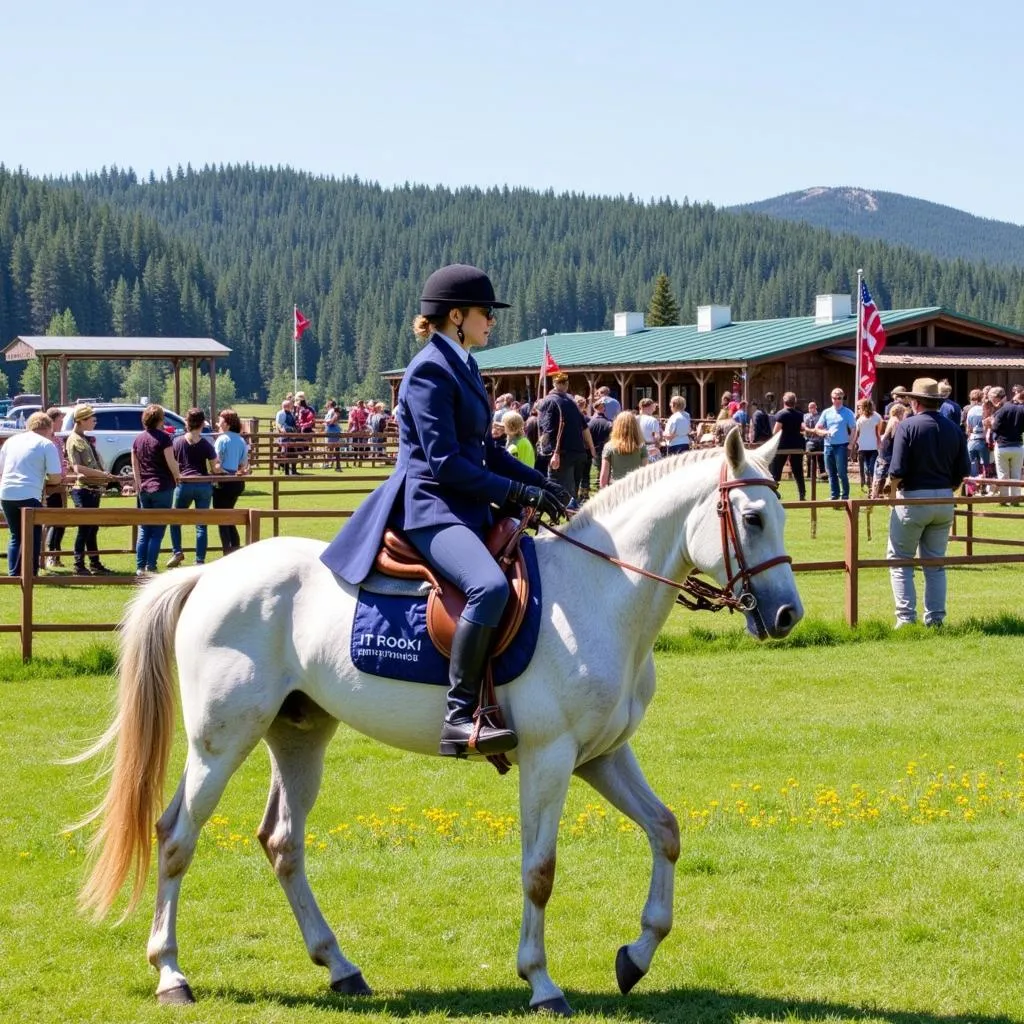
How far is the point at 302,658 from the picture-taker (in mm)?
5582

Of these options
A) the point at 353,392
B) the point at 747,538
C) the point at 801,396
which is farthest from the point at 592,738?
the point at 353,392

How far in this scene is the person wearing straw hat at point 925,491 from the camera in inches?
555

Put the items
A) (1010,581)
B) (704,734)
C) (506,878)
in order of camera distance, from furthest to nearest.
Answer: (1010,581), (704,734), (506,878)

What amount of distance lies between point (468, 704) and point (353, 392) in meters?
168

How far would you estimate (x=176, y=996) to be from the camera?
527cm

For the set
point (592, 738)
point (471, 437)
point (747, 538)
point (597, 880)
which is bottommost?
point (597, 880)

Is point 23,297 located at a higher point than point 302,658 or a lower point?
higher

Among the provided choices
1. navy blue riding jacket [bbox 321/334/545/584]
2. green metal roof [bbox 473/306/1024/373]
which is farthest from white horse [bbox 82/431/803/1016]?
green metal roof [bbox 473/306/1024/373]

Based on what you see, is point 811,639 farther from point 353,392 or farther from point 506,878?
point 353,392

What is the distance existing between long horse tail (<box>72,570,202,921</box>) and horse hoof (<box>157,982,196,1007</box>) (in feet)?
1.51

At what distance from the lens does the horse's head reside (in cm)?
516

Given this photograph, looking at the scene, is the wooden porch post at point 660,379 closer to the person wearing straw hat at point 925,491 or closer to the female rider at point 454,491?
the person wearing straw hat at point 925,491

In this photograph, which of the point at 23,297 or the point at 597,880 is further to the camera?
the point at 23,297

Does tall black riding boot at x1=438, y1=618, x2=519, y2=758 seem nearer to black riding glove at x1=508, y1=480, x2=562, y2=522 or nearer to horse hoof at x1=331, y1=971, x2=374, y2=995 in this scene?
black riding glove at x1=508, y1=480, x2=562, y2=522
